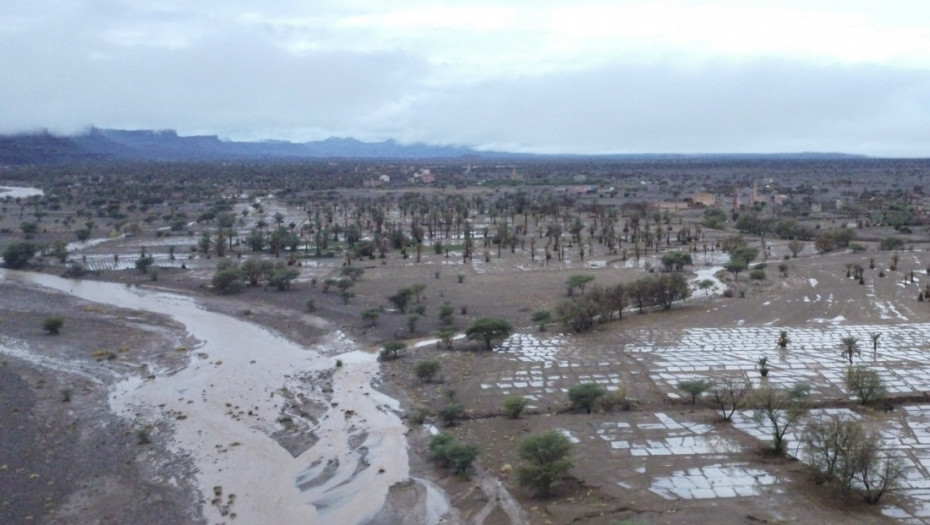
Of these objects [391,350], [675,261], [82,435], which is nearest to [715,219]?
[675,261]

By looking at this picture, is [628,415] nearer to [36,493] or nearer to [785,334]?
[785,334]

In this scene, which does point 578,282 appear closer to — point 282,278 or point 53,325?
point 282,278

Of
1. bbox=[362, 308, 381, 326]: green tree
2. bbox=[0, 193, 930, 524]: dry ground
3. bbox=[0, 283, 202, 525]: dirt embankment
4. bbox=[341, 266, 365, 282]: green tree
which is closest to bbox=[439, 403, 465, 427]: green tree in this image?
bbox=[0, 193, 930, 524]: dry ground

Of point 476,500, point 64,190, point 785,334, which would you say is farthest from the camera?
point 64,190

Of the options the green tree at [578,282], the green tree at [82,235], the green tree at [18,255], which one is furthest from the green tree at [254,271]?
the green tree at [82,235]

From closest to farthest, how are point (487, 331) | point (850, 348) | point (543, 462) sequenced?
1. point (543, 462)
2. point (850, 348)
3. point (487, 331)

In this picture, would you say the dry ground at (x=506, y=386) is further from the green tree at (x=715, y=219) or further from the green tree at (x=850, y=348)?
the green tree at (x=715, y=219)

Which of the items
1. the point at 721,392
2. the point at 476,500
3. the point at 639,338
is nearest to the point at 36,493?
the point at 476,500
